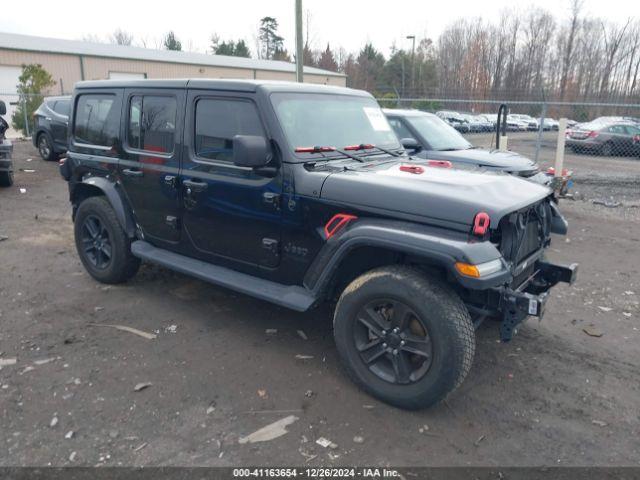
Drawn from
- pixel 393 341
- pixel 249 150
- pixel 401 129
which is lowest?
pixel 393 341

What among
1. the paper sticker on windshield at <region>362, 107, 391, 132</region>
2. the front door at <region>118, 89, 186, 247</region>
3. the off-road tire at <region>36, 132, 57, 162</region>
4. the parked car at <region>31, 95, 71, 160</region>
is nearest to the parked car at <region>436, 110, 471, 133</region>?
the parked car at <region>31, 95, 71, 160</region>

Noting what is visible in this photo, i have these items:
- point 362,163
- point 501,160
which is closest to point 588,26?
point 501,160

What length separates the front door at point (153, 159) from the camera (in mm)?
4441

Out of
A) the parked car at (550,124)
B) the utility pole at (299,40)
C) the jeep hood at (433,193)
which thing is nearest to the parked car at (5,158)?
the utility pole at (299,40)

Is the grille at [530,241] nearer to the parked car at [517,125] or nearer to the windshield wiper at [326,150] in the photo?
the windshield wiper at [326,150]

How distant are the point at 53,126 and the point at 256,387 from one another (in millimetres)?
12665

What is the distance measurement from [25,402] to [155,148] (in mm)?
2274

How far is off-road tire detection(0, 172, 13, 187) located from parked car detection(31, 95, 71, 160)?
115 inches

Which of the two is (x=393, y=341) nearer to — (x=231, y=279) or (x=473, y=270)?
(x=473, y=270)

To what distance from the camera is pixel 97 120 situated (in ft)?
17.0

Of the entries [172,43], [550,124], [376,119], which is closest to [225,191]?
[376,119]

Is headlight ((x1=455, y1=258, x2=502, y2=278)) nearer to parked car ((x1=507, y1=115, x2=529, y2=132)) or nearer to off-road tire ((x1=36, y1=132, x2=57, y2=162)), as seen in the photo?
off-road tire ((x1=36, y1=132, x2=57, y2=162))

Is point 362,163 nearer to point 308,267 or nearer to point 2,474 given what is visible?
point 308,267

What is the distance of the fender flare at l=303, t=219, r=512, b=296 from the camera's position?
293cm
